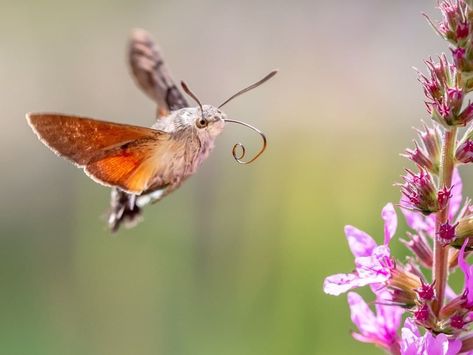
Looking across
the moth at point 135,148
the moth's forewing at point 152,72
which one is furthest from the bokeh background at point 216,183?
the moth at point 135,148

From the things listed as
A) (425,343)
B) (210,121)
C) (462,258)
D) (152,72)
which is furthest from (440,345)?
(152,72)

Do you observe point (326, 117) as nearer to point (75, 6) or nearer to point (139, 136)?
point (139, 136)

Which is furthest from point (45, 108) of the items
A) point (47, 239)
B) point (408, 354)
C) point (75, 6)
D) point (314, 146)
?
point (408, 354)

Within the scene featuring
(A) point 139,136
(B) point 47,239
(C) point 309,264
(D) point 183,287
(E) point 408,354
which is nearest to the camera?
(E) point 408,354

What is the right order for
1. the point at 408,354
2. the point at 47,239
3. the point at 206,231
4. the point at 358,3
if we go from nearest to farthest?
the point at 408,354 → the point at 206,231 → the point at 47,239 → the point at 358,3

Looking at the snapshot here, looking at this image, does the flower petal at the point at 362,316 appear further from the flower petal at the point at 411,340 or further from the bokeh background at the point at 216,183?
the bokeh background at the point at 216,183

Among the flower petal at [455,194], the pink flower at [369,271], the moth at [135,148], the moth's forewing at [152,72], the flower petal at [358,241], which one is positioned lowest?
the pink flower at [369,271]
